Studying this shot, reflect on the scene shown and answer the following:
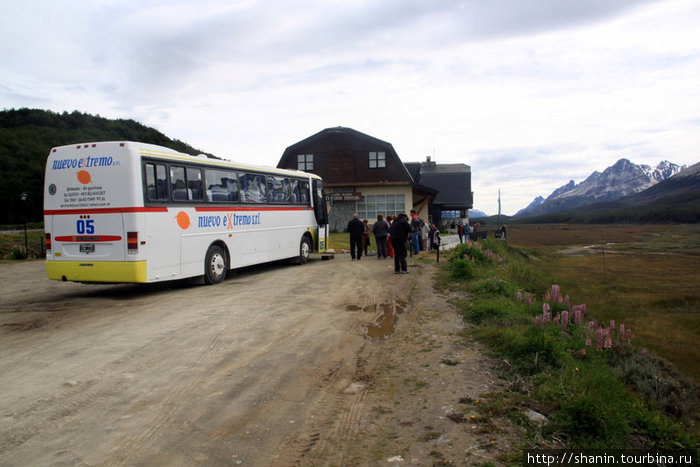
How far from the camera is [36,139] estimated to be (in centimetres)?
6519

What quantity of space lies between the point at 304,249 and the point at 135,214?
8.72 metres

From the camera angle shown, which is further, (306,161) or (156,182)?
(306,161)

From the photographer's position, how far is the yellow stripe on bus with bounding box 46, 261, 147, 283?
10.8m

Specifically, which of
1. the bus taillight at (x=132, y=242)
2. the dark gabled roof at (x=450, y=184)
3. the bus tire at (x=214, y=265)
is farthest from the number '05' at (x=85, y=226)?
the dark gabled roof at (x=450, y=184)

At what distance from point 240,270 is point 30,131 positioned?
63198 millimetres

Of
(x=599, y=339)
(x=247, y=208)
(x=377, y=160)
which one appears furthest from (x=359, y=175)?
(x=599, y=339)

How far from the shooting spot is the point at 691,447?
15.5ft

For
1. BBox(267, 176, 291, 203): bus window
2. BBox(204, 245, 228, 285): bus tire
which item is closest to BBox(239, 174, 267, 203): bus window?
BBox(267, 176, 291, 203): bus window

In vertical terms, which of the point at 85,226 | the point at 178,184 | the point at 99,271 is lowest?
the point at 99,271

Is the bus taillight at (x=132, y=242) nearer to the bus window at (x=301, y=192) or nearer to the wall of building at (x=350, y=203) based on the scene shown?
the bus window at (x=301, y=192)

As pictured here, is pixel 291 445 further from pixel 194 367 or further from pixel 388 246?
pixel 388 246

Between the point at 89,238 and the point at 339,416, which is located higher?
the point at 89,238

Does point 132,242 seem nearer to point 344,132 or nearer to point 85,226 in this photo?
point 85,226

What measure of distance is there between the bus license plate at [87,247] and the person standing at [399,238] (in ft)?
25.8
